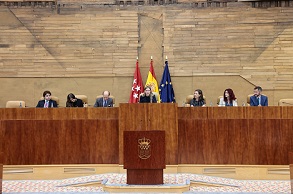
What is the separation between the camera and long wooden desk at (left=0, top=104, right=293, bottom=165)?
22.1ft

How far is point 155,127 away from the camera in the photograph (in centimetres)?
670

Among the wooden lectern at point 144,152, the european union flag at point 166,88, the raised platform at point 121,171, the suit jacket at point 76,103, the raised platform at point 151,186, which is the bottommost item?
the raised platform at point 151,186

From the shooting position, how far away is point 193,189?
5973mm

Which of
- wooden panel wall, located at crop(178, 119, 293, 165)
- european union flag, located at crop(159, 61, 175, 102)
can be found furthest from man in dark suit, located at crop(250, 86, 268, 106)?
european union flag, located at crop(159, 61, 175, 102)

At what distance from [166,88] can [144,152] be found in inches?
184

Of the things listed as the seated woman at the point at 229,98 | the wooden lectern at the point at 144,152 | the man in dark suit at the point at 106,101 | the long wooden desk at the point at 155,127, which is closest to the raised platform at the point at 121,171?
the long wooden desk at the point at 155,127

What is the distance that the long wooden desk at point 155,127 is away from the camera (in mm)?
6742

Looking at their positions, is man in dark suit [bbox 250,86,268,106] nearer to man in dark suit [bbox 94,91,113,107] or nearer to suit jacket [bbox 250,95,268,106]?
suit jacket [bbox 250,95,268,106]

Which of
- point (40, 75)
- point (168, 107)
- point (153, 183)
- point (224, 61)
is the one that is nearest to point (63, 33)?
point (40, 75)

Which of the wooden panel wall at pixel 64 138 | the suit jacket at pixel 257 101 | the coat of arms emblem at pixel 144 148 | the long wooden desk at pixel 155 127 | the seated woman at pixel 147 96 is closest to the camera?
the coat of arms emblem at pixel 144 148

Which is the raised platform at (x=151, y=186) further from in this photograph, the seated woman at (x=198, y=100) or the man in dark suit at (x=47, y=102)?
the man in dark suit at (x=47, y=102)

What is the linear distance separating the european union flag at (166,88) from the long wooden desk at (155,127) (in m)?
3.50

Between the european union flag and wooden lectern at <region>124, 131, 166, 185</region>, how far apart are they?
179 inches

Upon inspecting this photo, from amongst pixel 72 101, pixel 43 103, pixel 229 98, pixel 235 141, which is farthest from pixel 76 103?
pixel 235 141
